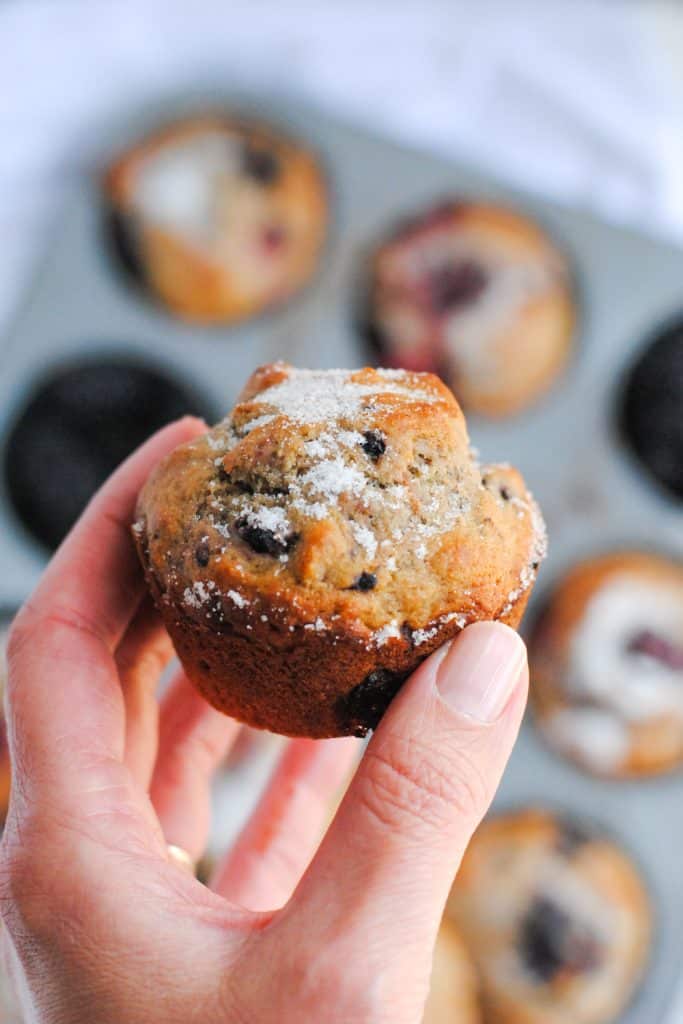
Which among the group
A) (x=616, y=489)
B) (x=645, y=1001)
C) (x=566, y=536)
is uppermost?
(x=616, y=489)

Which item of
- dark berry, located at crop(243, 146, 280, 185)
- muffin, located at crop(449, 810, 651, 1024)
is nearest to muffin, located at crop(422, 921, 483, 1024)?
muffin, located at crop(449, 810, 651, 1024)

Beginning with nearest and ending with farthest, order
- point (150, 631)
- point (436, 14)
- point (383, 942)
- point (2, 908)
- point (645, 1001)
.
Answer: point (383, 942)
point (2, 908)
point (150, 631)
point (645, 1001)
point (436, 14)

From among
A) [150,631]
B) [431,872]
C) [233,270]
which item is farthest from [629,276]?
[431,872]

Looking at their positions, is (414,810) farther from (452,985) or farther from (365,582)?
(452,985)

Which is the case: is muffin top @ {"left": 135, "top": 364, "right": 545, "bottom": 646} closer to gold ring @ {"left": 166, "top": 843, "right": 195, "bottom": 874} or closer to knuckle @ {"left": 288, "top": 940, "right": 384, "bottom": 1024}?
knuckle @ {"left": 288, "top": 940, "right": 384, "bottom": 1024}

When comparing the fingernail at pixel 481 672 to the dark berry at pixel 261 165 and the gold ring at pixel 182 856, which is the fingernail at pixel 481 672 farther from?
the dark berry at pixel 261 165

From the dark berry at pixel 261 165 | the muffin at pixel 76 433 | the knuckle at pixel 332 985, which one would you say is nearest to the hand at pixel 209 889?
the knuckle at pixel 332 985

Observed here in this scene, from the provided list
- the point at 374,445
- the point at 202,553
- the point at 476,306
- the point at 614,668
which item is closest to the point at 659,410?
the point at 476,306

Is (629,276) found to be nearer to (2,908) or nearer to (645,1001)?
(645,1001)
